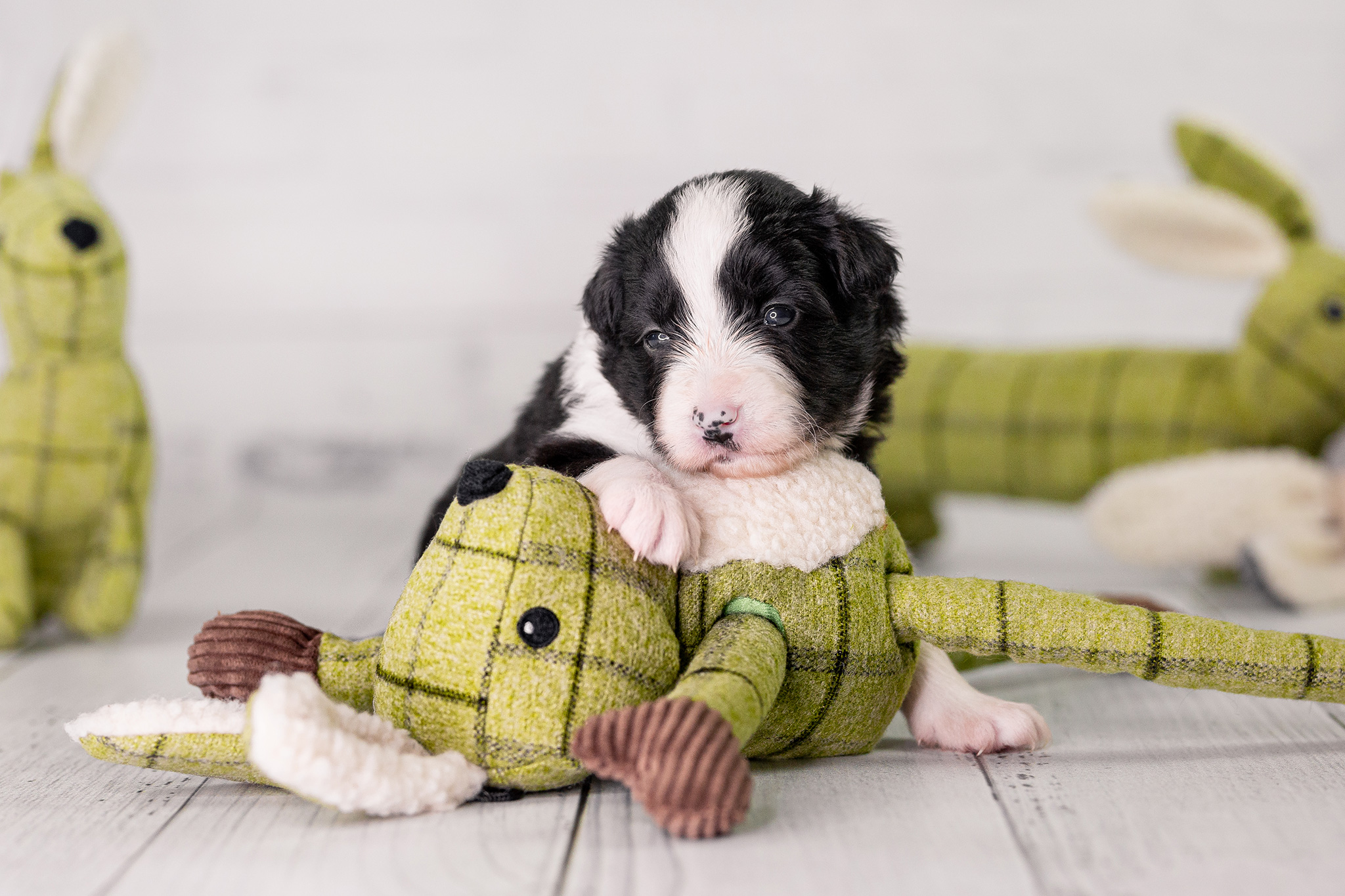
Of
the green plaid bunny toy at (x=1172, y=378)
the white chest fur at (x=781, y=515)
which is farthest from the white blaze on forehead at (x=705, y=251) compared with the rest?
the green plaid bunny toy at (x=1172, y=378)

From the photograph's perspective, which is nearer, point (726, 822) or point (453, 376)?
point (726, 822)

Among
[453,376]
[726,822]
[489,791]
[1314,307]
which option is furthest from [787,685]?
[453,376]

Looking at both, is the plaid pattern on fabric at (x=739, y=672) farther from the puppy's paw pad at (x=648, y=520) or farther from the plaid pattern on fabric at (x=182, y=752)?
the plaid pattern on fabric at (x=182, y=752)

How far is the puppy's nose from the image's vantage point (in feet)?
5.32

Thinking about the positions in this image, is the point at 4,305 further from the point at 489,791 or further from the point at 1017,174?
the point at 1017,174

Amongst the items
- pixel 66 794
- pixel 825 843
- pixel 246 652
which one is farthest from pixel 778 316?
pixel 66 794

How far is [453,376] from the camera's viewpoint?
4.70m

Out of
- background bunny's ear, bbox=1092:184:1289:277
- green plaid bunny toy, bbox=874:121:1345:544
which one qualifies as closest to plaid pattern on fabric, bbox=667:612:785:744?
green plaid bunny toy, bbox=874:121:1345:544

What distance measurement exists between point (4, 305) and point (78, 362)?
0.19 meters

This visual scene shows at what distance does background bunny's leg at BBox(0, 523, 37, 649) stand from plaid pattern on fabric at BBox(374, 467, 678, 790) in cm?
144

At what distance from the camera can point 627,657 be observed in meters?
1.47

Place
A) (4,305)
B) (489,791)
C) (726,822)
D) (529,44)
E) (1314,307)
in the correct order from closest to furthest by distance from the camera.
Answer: (726,822), (489,791), (4,305), (1314,307), (529,44)

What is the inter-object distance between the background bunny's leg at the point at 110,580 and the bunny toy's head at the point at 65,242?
0.38 metres

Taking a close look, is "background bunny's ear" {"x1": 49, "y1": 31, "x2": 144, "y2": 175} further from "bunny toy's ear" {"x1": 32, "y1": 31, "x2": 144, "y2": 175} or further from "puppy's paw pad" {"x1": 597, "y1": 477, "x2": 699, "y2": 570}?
"puppy's paw pad" {"x1": 597, "y1": 477, "x2": 699, "y2": 570}
